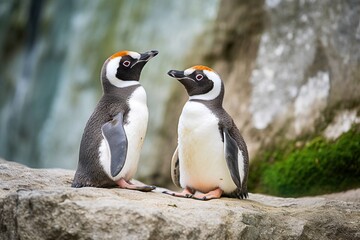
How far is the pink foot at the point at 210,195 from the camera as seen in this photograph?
4645 millimetres

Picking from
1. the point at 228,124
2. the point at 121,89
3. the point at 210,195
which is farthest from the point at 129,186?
the point at 228,124

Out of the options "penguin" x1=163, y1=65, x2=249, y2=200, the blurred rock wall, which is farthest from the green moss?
"penguin" x1=163, y1=65, x2=249, y2=200

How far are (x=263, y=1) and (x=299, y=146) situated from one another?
2.19 meters

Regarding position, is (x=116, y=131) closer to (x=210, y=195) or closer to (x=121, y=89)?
(x=121, y=89)

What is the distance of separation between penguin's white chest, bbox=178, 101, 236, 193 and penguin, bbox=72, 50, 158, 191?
1.09 feet

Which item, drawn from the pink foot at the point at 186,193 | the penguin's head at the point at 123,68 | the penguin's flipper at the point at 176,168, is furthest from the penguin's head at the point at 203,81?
the pink foot at the point at 186,193

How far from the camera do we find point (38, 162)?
1062cm

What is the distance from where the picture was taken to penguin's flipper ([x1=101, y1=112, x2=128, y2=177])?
14.7ft

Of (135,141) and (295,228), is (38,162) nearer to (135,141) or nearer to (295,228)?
(135,141)

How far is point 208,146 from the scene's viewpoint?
4.77m

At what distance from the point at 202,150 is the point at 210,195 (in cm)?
34

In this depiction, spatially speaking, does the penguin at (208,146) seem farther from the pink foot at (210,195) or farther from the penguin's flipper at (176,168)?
the penguin's flipper at (176,168)

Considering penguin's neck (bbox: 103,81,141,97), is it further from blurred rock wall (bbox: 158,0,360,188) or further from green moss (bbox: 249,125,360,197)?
blurred rock wall (bbox: 158,0,360,188)

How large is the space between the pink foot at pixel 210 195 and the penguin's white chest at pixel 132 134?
521 millimetres
